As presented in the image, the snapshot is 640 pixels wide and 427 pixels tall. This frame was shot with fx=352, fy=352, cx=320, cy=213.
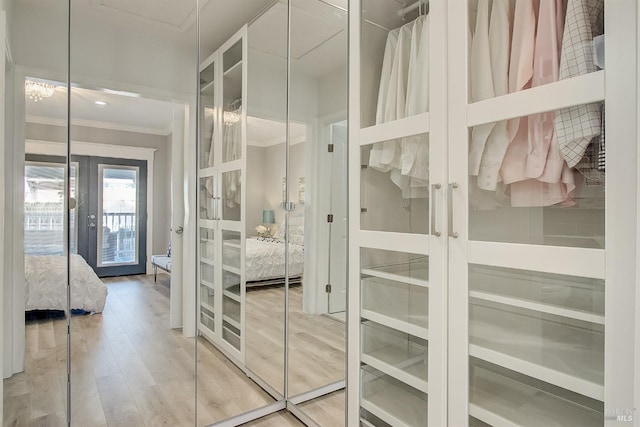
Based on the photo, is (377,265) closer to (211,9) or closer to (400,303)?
(400,303)

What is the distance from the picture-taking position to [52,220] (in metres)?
1.60

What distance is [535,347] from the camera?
112 centimetres

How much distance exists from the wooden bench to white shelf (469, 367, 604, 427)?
161 centimetres

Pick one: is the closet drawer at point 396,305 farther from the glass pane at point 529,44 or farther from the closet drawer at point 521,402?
the glass pane at point 529,44

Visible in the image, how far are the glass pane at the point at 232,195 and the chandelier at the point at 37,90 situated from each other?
0.90 metres

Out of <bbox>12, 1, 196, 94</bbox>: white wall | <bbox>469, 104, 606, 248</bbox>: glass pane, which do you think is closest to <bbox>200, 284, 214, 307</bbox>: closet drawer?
<bbox>12, 1, 196, 94</bbox>: white wall

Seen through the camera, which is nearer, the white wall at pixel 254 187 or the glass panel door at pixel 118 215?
the glass panel door at pixel 118 215

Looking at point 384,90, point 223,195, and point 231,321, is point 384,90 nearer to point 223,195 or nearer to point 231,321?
point 223,195

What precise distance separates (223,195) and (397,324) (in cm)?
126

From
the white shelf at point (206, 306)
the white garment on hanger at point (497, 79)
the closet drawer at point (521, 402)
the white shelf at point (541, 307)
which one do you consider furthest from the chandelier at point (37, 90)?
the closet drawer at point (521, 402)

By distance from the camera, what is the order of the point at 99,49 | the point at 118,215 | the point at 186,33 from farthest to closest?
the point at 186,33, the point at 118,215, the point at 99,49

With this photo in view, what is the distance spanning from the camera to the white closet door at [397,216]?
1.30 meters

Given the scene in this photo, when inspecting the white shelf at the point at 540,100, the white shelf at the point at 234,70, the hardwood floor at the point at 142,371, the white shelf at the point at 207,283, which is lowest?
the hardwood floor at the point at 142,371

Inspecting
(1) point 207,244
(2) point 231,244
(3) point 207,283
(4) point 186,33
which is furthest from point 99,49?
(3) point 207,283
